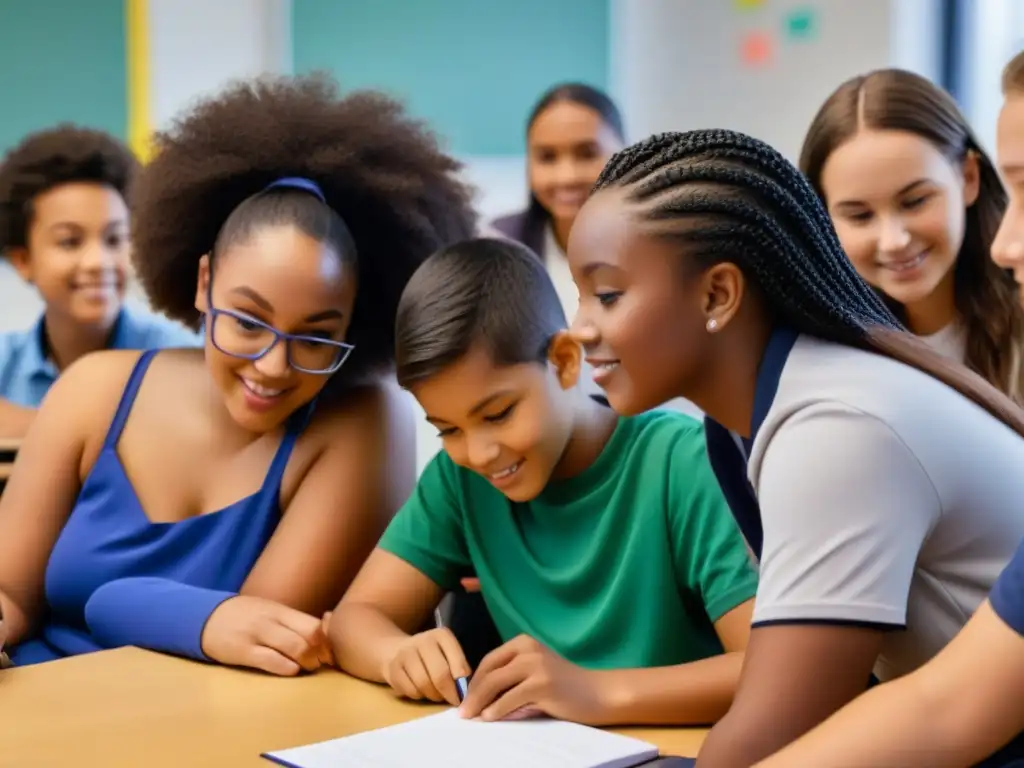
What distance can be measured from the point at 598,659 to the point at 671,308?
466 mm

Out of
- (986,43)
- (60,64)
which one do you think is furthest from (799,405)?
(60,64)

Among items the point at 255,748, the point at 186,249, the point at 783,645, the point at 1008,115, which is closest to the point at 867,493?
the point at 783,645

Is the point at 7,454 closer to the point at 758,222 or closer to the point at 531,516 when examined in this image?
the point at 531,516

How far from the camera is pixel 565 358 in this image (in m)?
1.38

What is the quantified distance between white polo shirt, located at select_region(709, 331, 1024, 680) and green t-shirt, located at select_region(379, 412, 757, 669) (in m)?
0.28

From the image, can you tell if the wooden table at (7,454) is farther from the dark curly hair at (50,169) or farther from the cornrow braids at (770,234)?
the cornrow braids at (770,234)

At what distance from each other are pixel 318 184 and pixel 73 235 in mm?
1049

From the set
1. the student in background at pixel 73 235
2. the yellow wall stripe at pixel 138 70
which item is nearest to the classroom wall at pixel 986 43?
the student in background at pixel 73 235

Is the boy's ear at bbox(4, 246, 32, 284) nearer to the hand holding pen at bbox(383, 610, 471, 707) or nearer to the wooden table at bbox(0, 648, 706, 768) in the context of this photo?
the wooden table at bbox(0, 648, 706, 768)

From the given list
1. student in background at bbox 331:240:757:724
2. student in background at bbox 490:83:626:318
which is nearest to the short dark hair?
student in background at bbox 331:240:757:724

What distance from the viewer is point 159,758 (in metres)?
1.04

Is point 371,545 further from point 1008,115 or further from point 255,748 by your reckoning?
point 1008,115

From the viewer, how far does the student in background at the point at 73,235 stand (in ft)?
8.18

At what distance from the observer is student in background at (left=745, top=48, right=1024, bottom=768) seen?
0.77 meters
